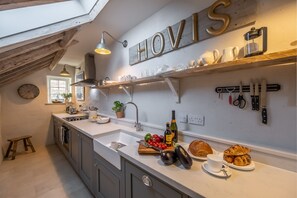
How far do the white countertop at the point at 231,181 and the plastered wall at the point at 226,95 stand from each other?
0.18 metres

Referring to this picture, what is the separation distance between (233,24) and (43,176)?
333 cm

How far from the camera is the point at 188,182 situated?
723 mm

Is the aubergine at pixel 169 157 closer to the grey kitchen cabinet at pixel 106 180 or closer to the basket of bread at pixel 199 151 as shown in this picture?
the basket of bread at pixel 199 151

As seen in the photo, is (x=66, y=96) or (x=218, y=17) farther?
(x=66, y=96)

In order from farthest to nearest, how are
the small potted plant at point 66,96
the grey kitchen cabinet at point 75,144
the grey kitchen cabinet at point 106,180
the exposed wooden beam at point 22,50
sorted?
the small potted plant at point 66,96 < the grey kitchen cabinet at point 75,144 < the exposed wooden beam at point 22,50 < the grey kitchen cabinet at point 106,180

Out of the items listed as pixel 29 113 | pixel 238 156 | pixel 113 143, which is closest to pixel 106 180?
pixel 113 143

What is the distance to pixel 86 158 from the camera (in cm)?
183

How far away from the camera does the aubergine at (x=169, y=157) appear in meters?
0.91

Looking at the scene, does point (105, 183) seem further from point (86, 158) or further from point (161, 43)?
point (161, 43)

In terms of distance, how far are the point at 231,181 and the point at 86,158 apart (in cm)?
174

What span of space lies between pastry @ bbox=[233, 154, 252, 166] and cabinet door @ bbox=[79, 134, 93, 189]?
4.94ft

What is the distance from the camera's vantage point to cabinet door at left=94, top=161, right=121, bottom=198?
124cm

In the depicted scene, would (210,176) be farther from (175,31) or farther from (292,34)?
(175,31)

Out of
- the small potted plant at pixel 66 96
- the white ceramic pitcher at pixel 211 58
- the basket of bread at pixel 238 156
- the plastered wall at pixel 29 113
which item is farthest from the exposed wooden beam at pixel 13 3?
the small potted plant at pixel 66 96
